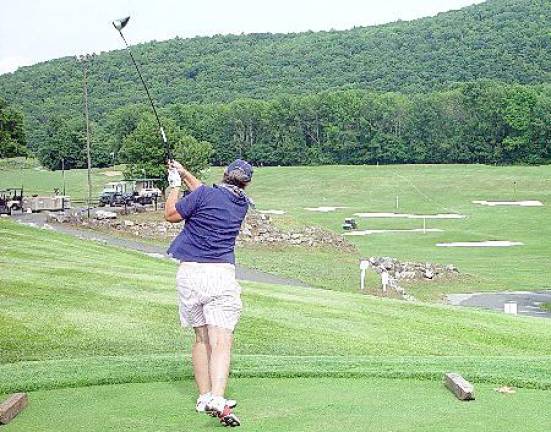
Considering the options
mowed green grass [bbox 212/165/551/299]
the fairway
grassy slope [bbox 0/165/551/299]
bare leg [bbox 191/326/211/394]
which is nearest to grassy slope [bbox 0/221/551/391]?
the fairway

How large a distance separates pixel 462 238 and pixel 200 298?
53119 millimetres

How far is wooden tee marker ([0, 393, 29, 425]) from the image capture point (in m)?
6.90

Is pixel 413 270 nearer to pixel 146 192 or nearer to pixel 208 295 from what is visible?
pixel 208 295

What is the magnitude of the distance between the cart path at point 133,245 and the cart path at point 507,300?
561 cm

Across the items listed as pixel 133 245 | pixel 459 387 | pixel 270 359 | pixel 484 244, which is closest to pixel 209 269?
pixel 459 387

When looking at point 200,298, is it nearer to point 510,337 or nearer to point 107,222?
point 510,337

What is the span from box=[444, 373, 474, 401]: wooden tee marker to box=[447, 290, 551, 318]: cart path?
69.5 ft

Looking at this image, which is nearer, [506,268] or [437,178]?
[506,268]

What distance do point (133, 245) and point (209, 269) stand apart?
1562 inches

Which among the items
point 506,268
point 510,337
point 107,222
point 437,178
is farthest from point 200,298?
point 437,178

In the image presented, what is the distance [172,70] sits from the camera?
517 feet

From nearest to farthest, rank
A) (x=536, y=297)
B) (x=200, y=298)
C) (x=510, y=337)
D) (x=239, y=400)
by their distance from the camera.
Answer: (x=200, y=298) < (x=239, y=400) < (x=510, y=337) < (x=536, y=297)

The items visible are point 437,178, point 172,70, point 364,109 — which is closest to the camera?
point 437,178

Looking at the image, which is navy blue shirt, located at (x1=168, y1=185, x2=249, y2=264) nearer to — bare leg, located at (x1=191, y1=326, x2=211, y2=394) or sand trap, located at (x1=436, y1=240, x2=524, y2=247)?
bare leg, located at (x1=191, y1=326, x2=211, y2=394)
